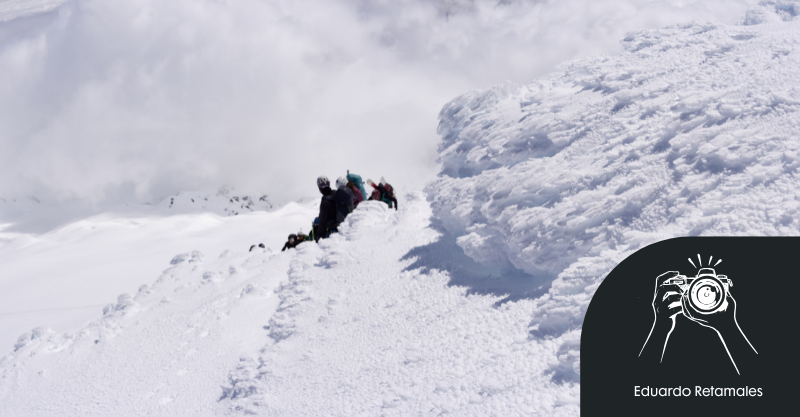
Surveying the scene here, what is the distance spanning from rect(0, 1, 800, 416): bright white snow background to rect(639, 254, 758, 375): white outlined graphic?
380 millimetres

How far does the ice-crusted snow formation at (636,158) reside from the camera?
2.50 meters

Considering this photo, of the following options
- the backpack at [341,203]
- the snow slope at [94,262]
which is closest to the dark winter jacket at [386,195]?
the backpack at [341,203]

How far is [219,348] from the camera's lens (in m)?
4.17

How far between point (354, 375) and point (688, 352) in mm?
1839

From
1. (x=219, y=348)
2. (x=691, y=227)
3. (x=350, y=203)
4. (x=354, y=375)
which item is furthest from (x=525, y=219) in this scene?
(x=350, y=203)

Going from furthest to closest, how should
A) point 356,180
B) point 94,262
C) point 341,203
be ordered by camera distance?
point 94,262, point 356,180, point 341,203

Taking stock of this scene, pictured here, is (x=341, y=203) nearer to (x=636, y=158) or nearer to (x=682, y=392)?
(x=636, y=158)

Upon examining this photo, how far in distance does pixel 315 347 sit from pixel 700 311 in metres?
2.49

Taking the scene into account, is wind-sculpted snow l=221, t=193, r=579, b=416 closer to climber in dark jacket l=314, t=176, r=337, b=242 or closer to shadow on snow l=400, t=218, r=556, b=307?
shadow on snow l=400, t=218, r=556, b=307

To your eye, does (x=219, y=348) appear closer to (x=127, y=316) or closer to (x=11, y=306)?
(x=127, y=316)

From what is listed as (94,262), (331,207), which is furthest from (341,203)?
(94,262)

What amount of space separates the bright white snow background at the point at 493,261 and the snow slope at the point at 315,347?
2cm

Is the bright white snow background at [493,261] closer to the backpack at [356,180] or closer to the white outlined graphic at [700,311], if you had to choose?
the white outlined graphic at [700,311]

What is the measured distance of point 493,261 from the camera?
3.54 meters
